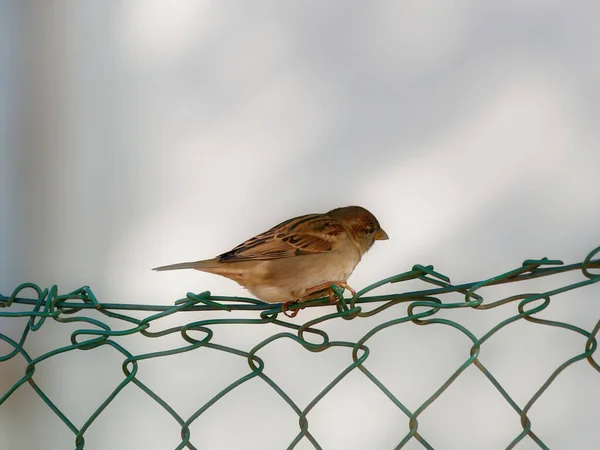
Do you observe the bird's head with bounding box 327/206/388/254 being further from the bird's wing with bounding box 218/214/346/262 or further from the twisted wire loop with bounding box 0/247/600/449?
the twisted wire loop with bounding box 0/247/600/449

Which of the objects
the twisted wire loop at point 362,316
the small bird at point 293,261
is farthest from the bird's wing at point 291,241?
the twisted wire loop at point 362,316

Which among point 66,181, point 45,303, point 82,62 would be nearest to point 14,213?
→ point 66,181

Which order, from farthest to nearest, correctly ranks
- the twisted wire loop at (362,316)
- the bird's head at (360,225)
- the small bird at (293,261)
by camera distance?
1. the bird's head at (360,225)
2. the small bird at (293,261)
3. the twisted wire loop at (362,316)

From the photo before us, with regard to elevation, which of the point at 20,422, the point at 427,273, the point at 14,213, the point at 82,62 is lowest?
the point at 20,422

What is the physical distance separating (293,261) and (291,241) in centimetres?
8

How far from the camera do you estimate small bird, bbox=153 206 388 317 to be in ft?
6.20

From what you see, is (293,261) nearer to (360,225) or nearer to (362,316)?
(360,225)

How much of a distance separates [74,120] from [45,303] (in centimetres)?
210

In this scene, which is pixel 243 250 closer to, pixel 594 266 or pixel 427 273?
pixel 427 273

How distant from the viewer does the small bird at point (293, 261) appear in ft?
6.20

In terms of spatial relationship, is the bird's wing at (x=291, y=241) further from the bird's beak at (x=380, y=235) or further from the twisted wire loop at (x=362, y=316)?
the twisted wire loop at (x=362, y=316)

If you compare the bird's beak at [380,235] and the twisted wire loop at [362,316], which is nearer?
the twisted wire loop at [362,316]

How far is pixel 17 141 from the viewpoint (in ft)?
10.4

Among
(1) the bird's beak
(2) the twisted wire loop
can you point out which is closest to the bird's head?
(1) the bird's beak
